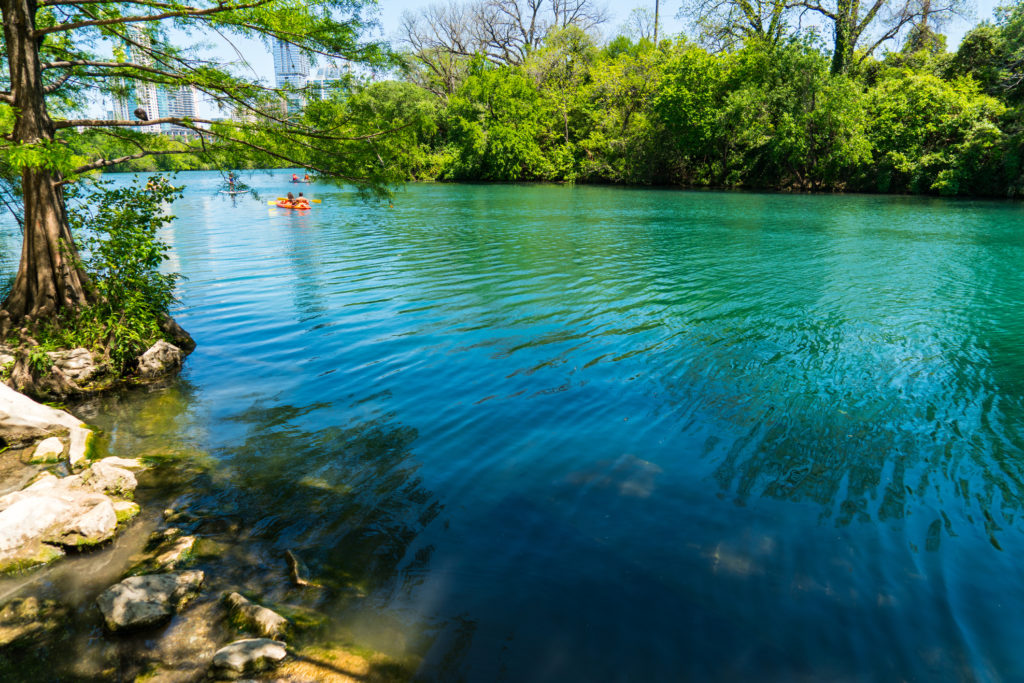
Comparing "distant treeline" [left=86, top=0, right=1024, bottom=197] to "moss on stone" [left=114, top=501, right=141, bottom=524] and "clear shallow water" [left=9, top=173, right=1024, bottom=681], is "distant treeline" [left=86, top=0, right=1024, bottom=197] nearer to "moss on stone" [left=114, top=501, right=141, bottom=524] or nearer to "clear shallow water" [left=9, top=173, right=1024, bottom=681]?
"clear shallow water" [left=9, top=173, right=1024, bottom=681]

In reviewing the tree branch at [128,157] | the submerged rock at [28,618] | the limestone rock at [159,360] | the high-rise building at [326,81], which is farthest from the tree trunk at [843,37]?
the submerged rock at [28,618]

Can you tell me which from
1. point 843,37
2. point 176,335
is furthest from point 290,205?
point 843,37

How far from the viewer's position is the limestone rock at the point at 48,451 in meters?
5.97

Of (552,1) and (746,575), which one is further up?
(552,1)

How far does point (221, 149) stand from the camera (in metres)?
8.36

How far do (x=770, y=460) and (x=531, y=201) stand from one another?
3429 centimetres

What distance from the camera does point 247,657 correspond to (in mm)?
3531

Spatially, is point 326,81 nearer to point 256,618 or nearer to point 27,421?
point 27,421

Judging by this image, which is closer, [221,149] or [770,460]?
[770,460]

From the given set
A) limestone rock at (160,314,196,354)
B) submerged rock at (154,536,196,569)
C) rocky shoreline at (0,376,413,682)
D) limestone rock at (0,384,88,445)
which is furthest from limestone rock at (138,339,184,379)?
submerged rock at (154,536,196,569)

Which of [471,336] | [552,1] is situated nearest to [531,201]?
[471,336]

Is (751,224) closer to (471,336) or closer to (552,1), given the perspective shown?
(471,336)

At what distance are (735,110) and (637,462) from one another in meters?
47.3

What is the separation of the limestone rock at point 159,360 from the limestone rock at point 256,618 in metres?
6.04
